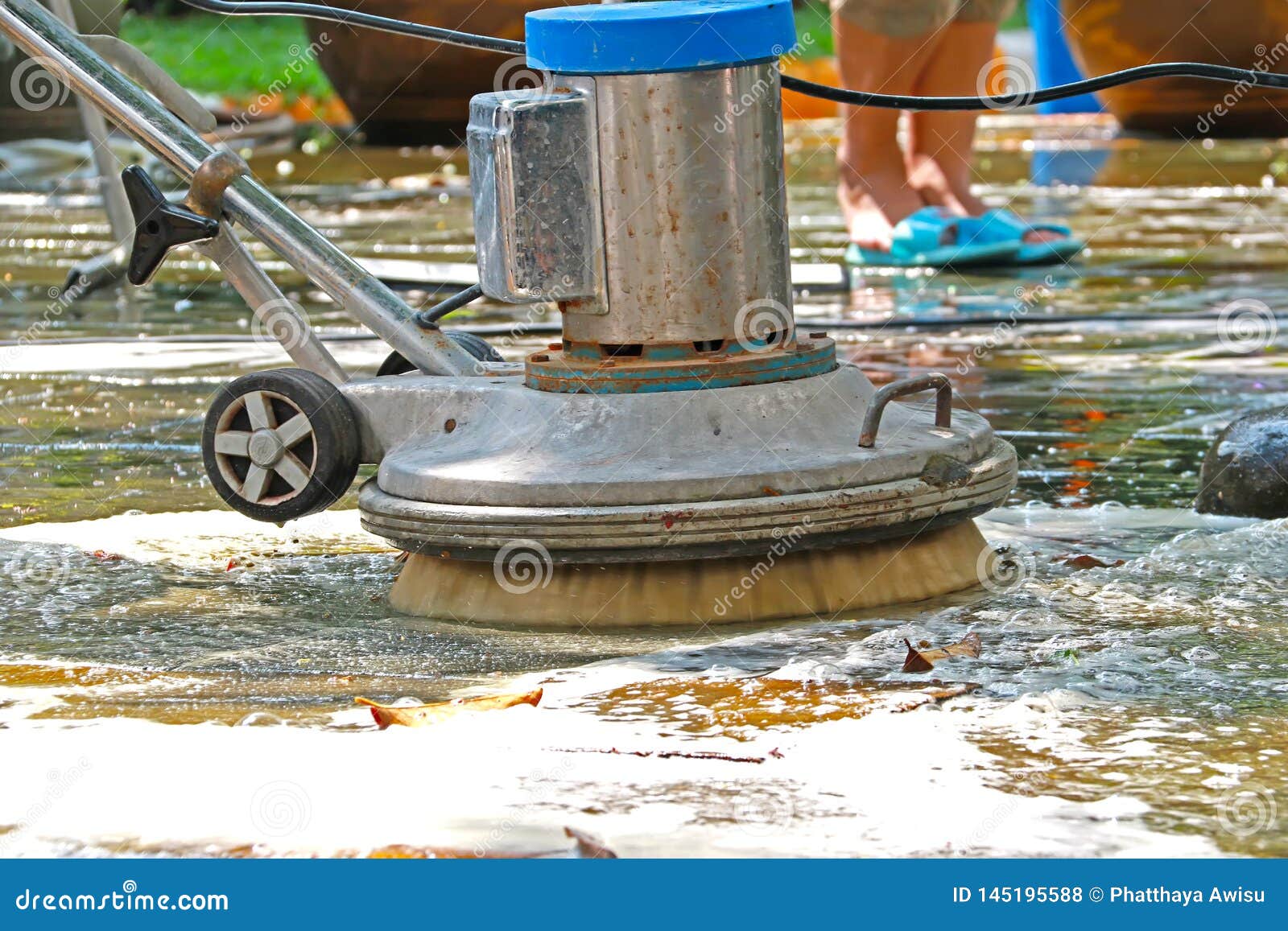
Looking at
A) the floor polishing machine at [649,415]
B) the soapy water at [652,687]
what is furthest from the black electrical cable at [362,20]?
the soapy water at [652,687]

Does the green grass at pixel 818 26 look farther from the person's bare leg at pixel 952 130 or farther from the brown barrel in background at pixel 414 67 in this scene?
the person's bare leg at pixel 952 130

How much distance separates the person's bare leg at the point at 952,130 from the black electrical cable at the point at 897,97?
301 centimetres

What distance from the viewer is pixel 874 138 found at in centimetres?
693

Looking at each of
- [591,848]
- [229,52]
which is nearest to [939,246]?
[591,848]

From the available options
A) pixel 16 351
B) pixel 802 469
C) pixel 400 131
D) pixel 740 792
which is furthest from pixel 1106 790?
pixel 400 131

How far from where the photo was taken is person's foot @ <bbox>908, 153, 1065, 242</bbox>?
6.90m

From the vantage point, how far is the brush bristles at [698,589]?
2910mm

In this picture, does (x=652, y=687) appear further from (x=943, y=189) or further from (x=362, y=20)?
(x=943, y=189)

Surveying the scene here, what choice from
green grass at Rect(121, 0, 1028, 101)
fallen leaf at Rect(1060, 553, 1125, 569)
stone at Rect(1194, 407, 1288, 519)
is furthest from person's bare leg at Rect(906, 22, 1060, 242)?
green grass at Rect(121, 0, 1028, 101)

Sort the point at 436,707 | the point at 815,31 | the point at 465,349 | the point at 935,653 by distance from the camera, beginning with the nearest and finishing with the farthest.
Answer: the point at 436,707
the point at 935,653
the point at 465,349
the point at 815,31

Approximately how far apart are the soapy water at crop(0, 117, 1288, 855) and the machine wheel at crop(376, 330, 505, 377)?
328mm

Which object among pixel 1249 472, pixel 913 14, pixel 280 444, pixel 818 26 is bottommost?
pixel 1249 472

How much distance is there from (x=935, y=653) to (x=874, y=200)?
14.7ft

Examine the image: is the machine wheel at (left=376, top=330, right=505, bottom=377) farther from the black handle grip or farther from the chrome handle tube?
the black handle grip
